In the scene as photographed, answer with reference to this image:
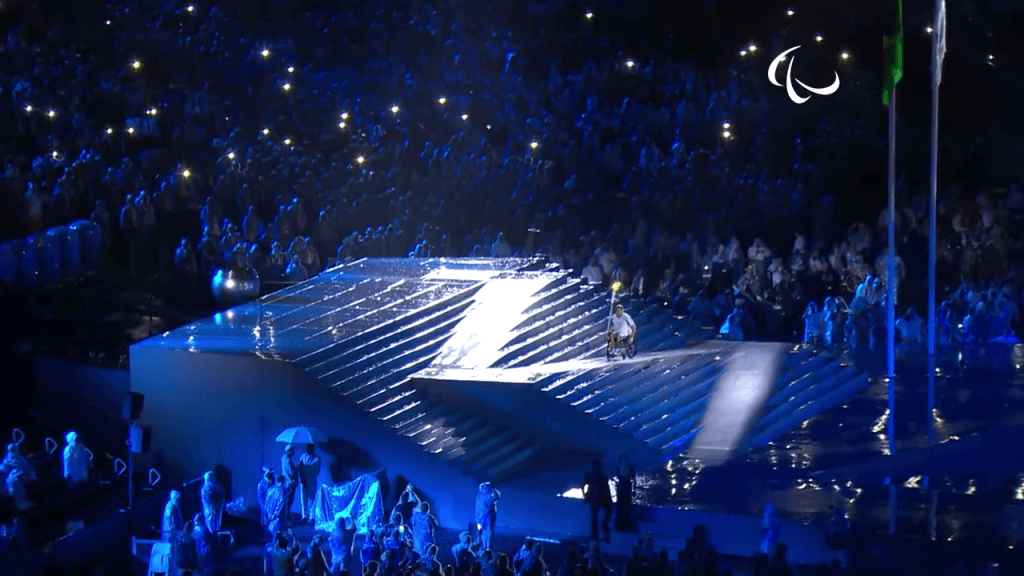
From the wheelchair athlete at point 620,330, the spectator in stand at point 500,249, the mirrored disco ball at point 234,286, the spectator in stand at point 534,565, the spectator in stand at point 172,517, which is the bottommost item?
the spectator in stand at point 534,565

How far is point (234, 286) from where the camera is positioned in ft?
57.2

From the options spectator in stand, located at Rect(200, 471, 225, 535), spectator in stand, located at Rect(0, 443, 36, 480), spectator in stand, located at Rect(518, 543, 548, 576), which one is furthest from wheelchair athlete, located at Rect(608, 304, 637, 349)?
spectator in stand, located at Rect(0, 443, 36, 480)

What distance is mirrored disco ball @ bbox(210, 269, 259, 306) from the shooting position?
17.4m

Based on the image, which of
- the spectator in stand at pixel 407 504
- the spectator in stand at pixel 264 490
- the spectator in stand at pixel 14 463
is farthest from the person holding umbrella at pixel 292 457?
the spectator in stand at pixel 14 463

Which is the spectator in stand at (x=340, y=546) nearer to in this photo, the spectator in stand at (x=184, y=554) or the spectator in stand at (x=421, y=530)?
the spectator in stand at (x=421, y=530)

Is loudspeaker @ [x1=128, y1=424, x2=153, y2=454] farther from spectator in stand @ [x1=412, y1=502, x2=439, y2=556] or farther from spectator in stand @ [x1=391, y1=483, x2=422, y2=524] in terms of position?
spectator in stand @ [x1=412, y1=502, x2=439, y2=556]

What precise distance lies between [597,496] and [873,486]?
10.1 ft

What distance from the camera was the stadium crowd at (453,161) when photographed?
1956 cm

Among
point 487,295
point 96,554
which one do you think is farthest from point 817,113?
point 96,554

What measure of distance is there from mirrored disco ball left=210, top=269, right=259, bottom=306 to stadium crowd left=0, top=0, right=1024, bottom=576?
0.44 metres

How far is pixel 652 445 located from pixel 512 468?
173 centimetres

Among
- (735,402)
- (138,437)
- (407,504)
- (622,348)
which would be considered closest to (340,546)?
(407,504)

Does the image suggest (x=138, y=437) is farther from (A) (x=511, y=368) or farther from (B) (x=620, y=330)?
(B) (x=620, y=330)

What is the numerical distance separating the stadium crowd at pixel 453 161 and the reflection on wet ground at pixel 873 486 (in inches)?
138
